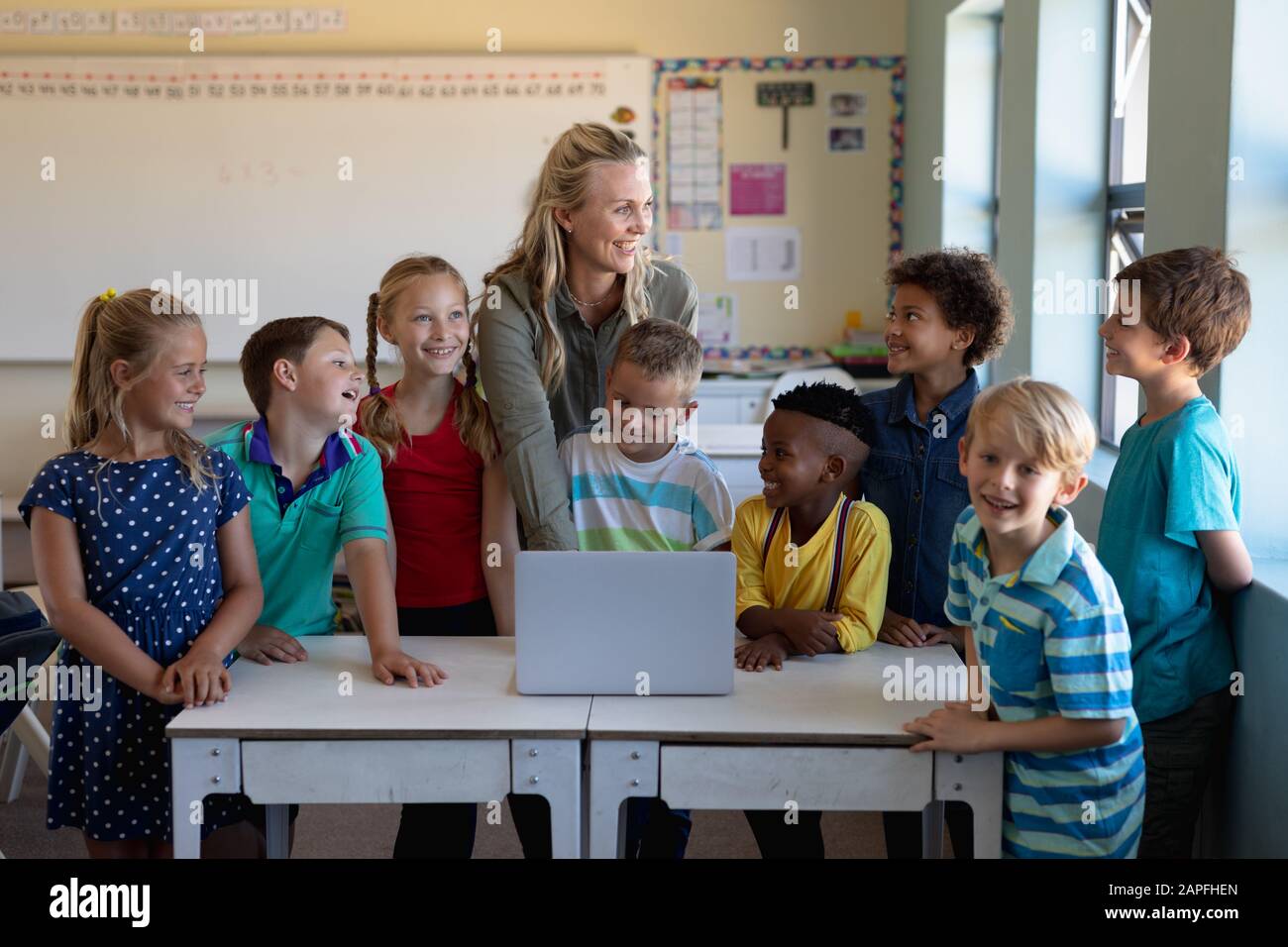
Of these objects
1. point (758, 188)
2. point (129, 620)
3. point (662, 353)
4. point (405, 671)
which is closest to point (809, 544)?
point (662, 353)

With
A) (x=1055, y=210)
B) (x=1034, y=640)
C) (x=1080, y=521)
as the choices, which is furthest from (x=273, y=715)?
(x=1055, y=210)

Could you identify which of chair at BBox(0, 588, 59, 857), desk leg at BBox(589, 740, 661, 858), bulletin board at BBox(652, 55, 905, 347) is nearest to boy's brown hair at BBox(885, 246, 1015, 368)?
desk leg at BBox(589, 740, 661, 858)

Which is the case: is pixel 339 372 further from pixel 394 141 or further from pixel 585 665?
pixel 394 141

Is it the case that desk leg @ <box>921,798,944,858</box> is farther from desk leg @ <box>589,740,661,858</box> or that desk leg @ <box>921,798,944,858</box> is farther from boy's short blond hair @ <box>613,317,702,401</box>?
boy's short blond hair @ <box>613,317,702,401</box>

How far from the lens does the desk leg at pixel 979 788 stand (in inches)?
65.0

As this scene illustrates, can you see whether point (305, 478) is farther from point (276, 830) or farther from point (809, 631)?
point (809, 631)

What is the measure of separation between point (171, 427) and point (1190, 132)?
180cm

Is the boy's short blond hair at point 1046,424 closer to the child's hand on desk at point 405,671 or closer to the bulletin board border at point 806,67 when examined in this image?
the child's hand on desk at point 405,671

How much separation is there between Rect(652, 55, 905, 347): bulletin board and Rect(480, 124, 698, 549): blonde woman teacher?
3.15 meters

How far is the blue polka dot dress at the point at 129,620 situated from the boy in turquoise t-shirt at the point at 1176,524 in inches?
55.6

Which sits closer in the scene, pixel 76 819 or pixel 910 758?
pixel 910 758

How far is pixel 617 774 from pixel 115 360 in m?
0.95

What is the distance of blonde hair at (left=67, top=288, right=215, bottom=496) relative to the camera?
1.90 m

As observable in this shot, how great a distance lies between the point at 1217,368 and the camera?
2168mm
